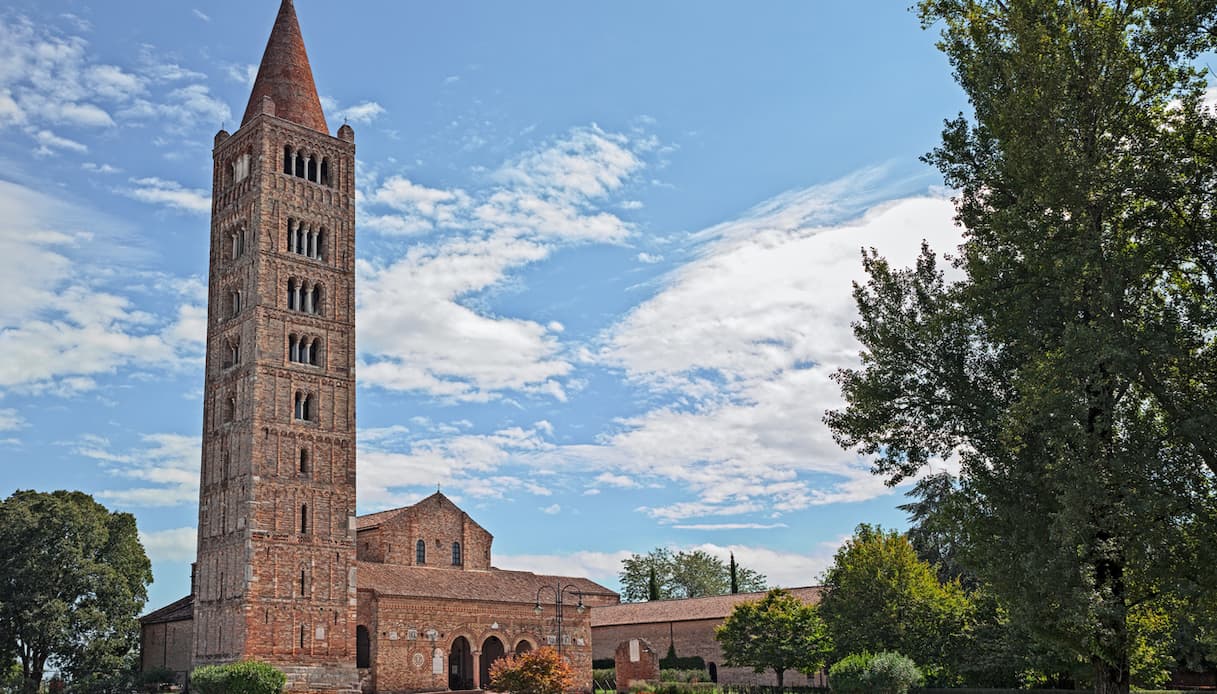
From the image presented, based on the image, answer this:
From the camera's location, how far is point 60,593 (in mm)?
47219

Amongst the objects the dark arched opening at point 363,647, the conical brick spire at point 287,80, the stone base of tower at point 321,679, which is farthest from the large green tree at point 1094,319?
the conical brick spire at point 287,80

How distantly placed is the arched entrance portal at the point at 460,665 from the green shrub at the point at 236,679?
1069cm

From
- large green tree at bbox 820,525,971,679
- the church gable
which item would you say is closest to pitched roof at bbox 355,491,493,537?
the church gable

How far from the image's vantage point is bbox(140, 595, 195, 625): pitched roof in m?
48.0

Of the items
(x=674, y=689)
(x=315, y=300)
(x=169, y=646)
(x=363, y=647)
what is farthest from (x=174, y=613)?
(x=674, y=689)

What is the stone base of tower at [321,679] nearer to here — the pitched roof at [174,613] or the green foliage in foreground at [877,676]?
the pitched roof at [174,613]

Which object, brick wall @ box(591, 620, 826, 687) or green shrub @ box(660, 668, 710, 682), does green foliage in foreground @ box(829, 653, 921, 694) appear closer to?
brick wall @ box(591, 620, 826, 687)

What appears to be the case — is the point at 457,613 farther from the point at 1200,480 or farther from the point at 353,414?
the point at 1200,480

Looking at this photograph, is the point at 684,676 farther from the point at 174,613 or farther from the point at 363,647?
the point at 174,613

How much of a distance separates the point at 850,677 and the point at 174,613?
105ft

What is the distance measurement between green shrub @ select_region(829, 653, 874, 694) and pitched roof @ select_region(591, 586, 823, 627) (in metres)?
22.1

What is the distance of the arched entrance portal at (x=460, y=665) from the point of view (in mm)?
49594

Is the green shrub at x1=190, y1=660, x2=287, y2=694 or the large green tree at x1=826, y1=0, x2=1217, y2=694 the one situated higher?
the large green tree at x1=826, y1=0, x2=1217, y2=694

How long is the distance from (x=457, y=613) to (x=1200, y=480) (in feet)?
127
